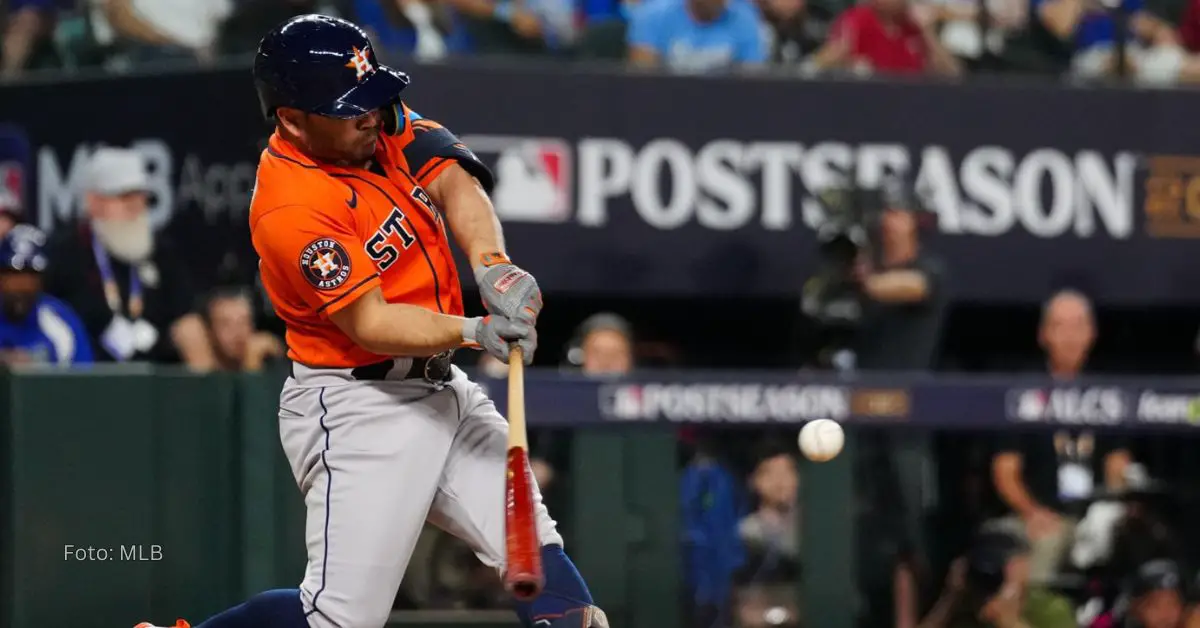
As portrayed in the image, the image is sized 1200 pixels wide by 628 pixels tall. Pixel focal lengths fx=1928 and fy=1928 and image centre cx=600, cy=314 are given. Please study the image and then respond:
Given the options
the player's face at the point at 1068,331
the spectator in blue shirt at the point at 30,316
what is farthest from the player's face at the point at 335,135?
the player's face at the point at 1068,331

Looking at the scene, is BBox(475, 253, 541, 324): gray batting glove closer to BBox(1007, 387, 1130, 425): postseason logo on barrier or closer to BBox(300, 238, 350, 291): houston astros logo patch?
BBox(300, 238, 350, 291): houston astros logo patch

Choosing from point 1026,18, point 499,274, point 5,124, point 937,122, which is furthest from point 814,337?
point 5,124

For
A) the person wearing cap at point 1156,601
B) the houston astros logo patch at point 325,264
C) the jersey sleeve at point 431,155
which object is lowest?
the person wearing cap at point 1156,601

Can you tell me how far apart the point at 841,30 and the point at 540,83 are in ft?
4.82

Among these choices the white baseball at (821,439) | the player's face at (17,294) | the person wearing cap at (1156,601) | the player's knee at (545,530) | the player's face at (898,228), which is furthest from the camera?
the player's face at (898,228)

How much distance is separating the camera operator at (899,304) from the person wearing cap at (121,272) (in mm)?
2628

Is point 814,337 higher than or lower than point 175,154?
lower

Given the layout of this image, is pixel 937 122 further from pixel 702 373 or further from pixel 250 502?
pixel 250 502

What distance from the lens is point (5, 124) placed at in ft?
28.9

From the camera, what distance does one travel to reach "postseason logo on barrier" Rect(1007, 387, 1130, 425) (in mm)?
6531

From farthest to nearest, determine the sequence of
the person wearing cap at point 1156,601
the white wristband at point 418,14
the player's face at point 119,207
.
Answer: the white wristband at point 418,14
the player's face at point 119,207
the person wearing cap at point 1156,601

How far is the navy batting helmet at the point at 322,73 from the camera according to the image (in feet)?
13.6

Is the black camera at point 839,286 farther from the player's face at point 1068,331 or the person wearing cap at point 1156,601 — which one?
the person wearing cap at point 1156,601

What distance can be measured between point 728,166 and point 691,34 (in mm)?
621
